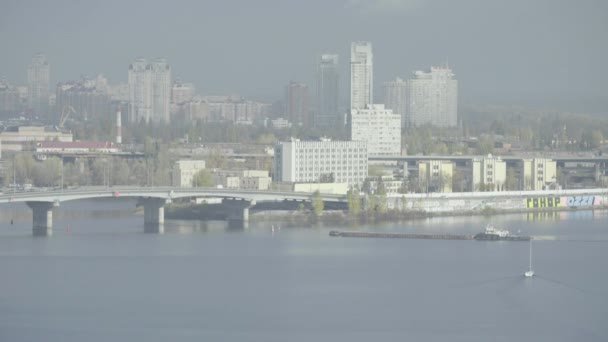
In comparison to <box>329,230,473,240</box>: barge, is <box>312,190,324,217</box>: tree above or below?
above

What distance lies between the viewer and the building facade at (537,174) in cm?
2419

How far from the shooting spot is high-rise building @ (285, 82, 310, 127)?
1919 inches

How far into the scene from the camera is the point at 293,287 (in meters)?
12.2

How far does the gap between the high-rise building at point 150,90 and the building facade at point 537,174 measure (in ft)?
69.6

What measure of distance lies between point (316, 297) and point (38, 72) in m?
38.1

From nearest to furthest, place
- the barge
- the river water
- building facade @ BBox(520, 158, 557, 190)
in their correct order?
the river water
the barge
building facade @ BBox(520, 158, 557, 190)

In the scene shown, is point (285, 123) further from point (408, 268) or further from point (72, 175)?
point (408, 268)

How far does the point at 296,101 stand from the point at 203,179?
26703 mm

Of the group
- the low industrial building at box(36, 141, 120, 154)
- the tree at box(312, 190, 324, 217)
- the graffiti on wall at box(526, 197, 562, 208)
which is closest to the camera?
the tree at box(312, 190, 324, 217)

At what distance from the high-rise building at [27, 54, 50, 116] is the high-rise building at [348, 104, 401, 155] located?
16724 millimetres

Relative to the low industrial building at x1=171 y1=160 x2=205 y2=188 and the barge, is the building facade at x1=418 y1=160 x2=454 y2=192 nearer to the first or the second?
the low industrial building at x1=171 y1=160 x2=205 y2=188

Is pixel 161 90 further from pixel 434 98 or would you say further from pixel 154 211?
pixel 154 211

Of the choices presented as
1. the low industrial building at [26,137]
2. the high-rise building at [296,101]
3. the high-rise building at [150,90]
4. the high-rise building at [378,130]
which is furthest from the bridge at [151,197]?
the high-rise building at [296,101]

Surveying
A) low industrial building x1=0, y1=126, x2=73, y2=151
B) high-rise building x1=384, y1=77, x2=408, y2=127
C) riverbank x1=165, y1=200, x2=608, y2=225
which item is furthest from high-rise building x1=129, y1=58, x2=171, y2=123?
riverbank x1=165, y1=200, x2=608, y2=225
